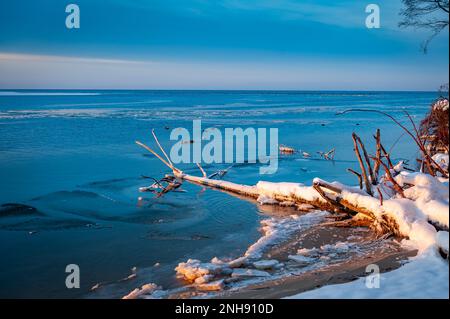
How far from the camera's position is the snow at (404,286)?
163 inches

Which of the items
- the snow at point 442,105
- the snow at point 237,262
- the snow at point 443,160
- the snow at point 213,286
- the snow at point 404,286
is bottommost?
the snow at point 213,286

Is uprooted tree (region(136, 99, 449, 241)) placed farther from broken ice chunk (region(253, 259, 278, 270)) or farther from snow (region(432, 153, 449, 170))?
broken ice chunk (region(253, 259, 278, 270))

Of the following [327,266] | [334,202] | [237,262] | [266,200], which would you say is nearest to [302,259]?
[327,266]

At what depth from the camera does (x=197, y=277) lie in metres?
5.60

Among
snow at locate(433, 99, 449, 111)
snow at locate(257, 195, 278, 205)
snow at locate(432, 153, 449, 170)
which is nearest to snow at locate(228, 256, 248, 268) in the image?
snow at locate(257, 195, 278, 205)

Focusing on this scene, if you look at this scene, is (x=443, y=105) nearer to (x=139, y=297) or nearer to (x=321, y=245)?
(x=321, y=245)

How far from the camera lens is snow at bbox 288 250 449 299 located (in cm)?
413

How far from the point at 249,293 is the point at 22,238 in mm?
4587

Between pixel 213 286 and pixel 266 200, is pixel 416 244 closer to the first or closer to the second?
pixel 213 286

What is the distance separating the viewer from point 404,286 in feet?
14.3

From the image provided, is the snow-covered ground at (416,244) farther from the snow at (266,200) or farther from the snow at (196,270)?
the snow at (266,200)

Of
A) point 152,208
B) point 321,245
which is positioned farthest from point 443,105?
point 152,208

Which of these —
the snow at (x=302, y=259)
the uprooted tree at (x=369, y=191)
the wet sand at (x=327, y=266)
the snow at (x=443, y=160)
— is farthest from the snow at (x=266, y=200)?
the snow at (x=443, y=160)
